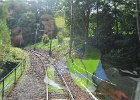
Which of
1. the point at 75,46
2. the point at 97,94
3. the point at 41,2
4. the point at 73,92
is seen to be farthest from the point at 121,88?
the point at 41,2

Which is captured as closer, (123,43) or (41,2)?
(123,43)

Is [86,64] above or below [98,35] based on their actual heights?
below

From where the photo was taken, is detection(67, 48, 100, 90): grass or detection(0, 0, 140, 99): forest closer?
detection(67, 48, 100, 90): grass

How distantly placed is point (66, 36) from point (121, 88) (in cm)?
5731

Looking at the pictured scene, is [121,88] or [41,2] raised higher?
[41,2]

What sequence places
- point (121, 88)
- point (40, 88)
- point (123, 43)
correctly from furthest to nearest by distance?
1. point (123, 43)
2. point (40, 88)
3. point (121, 88)

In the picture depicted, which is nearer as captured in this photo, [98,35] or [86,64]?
[86,64]

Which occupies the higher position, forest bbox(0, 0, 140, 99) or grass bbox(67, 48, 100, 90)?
forest bbox(0, 0, 140, 99)

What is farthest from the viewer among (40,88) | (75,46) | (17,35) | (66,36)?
(17,35)

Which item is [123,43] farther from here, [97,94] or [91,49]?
[97,94]

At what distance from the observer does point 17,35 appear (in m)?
91.7

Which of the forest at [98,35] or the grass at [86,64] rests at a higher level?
the forest at [98,35]

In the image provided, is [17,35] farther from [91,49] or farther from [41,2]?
[91,49]

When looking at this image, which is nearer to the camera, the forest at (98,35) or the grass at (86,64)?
the grass at (86,64)
